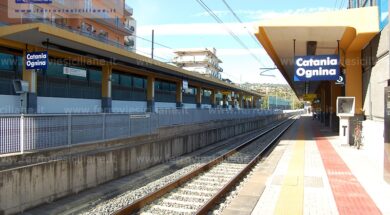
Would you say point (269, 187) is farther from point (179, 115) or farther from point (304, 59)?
point (179, 115)

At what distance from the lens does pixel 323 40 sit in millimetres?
20516

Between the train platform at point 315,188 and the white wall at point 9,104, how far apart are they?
529 inches

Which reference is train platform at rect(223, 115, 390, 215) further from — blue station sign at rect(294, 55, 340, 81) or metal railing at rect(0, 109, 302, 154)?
metal railing at rect(0, 109, 302, 154)

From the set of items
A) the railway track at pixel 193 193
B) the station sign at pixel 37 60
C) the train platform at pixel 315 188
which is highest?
the station sign at pixel 37 60

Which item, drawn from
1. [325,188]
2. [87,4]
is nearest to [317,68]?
[325,188]

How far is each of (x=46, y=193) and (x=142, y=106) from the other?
27.1 meters

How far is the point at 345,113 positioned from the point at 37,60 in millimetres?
15527

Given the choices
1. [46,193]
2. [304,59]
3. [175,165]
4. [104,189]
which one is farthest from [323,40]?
[46,193]

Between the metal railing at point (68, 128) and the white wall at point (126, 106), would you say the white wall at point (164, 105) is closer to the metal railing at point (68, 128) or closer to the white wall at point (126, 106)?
the white wall at point (126, 106)

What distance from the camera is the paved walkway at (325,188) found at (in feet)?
26.3

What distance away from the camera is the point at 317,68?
1819 cm

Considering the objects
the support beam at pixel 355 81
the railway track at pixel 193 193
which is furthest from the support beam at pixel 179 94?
the railway track at pixel 193 193

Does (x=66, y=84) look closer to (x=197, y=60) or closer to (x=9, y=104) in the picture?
(x=9, y=104)

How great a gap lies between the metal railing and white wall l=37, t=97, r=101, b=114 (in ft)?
25.9
